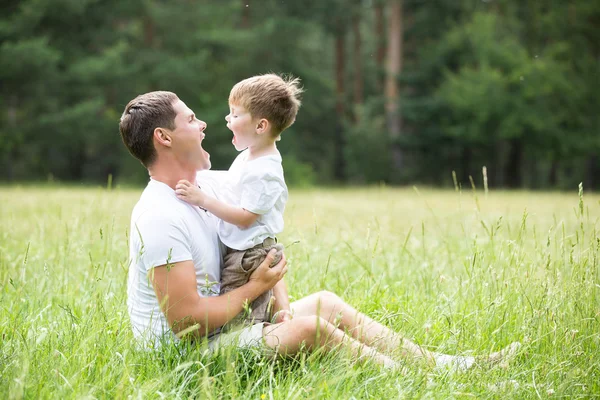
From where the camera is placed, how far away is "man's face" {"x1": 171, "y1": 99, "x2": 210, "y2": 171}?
2.76 meters

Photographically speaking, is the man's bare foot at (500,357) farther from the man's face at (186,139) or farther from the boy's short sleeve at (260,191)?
the man's face at (186,139)

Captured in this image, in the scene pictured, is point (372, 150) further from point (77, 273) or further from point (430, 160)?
point (77, 273)

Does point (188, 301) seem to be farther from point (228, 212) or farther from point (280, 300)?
point (280, 300)

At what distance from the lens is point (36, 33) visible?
71.8ft

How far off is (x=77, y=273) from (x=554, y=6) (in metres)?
25.1

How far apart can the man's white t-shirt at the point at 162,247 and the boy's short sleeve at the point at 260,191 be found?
0.81 ft

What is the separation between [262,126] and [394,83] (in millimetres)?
23376

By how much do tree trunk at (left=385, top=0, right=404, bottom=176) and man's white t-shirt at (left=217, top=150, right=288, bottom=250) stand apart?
22.1 meters

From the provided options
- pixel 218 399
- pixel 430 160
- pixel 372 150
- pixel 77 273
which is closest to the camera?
pixel 218 399

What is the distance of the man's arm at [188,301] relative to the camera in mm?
2545

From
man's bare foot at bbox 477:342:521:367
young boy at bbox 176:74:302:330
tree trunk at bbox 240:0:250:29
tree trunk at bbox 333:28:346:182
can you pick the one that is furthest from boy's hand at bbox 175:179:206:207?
tree trunk at bbox 333:28:346:182

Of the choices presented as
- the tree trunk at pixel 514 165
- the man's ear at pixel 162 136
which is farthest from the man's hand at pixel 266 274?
the tree trunk at pixel 514 165

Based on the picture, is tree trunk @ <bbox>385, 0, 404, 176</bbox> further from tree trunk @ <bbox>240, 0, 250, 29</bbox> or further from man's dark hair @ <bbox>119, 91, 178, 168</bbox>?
man's dark hair @ <bbox>119, 91, 178, 168</bbox>

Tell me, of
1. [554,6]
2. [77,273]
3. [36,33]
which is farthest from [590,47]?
[77,273]
